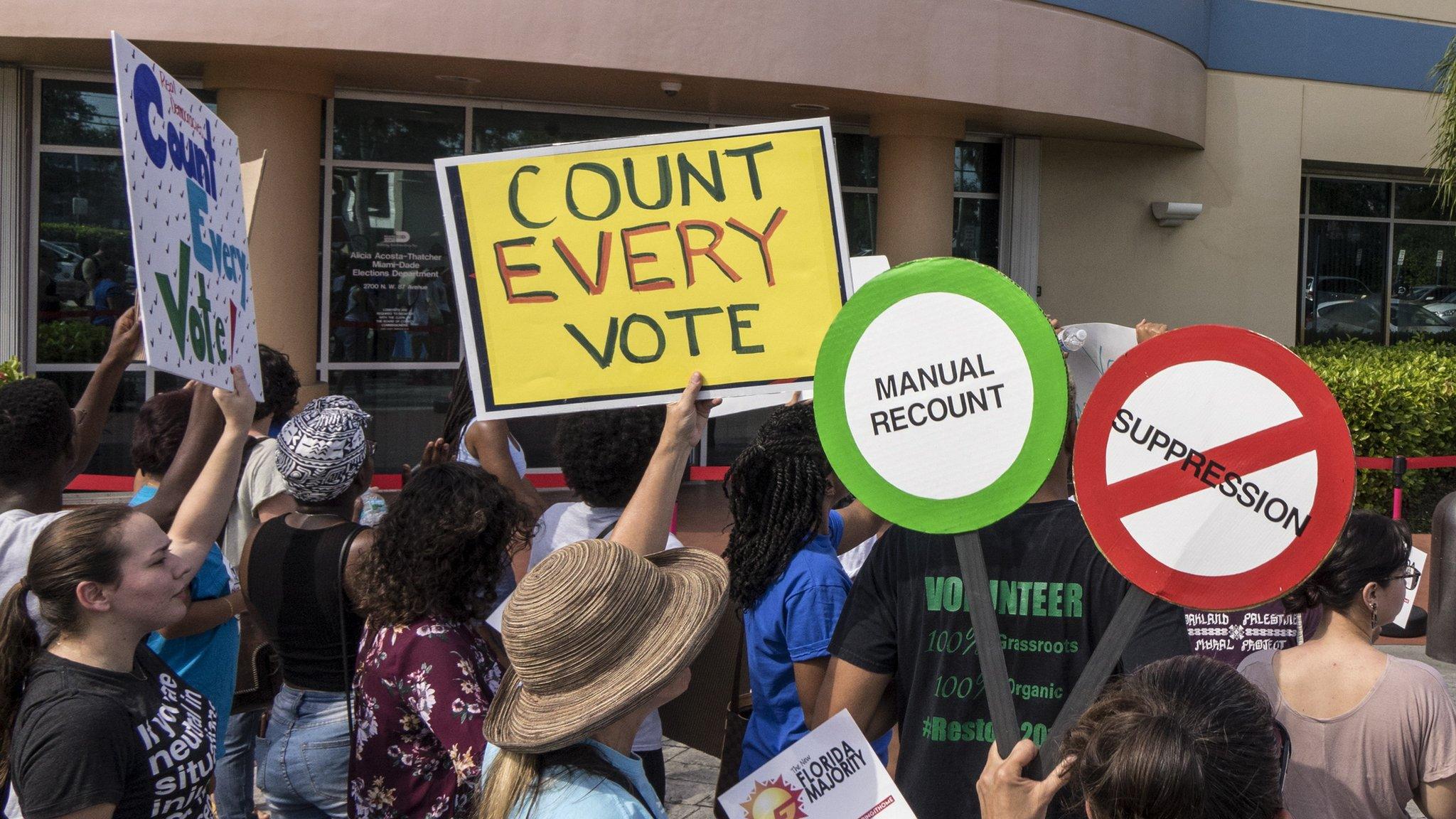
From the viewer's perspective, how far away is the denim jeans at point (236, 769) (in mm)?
3729

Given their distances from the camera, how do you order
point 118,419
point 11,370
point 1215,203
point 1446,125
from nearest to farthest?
1. point 11,370
2. point 118,419
3. point 1446,125
4. point 1215,203

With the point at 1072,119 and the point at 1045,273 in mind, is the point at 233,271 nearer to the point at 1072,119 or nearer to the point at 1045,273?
the point at 1072,119

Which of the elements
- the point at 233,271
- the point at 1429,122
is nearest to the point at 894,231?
the point at 1429,122

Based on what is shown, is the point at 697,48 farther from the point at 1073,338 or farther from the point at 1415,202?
the point at 1415,202

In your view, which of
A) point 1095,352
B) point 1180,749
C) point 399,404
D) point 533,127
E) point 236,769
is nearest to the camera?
point 1180,749

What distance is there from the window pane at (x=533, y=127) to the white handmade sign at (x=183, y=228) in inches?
309

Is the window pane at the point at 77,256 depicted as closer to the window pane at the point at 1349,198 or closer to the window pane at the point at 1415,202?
the window pane at the point at 1349,198

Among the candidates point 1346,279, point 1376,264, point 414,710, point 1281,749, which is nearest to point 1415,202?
point 1376,264

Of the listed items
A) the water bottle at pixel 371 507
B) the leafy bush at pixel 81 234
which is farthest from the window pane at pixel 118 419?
the water bottle at pixel 371 507

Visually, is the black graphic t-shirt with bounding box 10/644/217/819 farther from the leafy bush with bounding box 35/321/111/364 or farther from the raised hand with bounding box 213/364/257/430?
the leafy bush with bounding box 35/321/111/364

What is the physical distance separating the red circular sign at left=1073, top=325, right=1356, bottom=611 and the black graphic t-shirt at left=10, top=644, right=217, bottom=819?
1.79 metres

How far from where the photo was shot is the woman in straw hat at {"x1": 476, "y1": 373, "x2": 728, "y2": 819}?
1.89 metres

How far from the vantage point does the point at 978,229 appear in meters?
12.6

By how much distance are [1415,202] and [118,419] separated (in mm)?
14084
